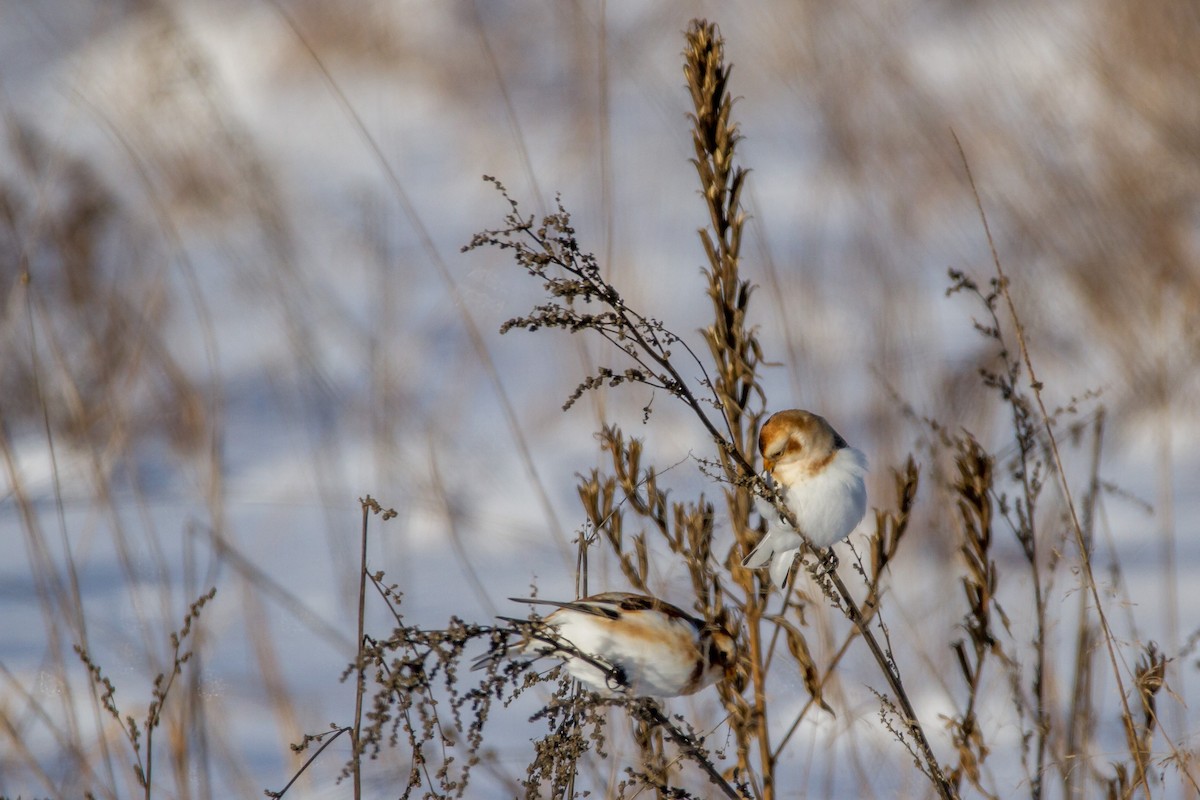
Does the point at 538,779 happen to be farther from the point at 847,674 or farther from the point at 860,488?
the point at 847,674

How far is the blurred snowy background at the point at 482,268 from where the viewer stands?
2268 millimetres

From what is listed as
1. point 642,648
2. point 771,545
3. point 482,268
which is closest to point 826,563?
point 771,545

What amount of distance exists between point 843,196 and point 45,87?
2740 millimetres

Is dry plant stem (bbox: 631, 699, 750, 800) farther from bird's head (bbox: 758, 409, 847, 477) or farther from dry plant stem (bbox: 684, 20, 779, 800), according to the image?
bird's head (bbox: 758, 409, 847, 477)

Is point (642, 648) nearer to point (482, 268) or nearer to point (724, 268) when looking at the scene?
point (724, 268)

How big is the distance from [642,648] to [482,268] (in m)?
2.26

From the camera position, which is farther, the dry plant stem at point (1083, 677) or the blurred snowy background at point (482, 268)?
the blurred snowy background at point (482, 268)

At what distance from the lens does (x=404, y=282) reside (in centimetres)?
321

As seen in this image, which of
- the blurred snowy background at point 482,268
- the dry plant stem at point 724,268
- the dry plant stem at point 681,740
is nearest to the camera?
the dry plant stem at point 681,740

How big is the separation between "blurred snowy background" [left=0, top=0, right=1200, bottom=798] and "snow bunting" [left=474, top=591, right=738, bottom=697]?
0.99 m

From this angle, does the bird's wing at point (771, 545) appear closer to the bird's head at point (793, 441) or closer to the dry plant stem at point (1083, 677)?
the bird's head at point (793, 441)

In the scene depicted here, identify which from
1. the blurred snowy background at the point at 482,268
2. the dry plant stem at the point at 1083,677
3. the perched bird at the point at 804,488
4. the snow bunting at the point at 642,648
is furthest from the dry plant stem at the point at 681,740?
the blurred snowy background at the point at 482,268

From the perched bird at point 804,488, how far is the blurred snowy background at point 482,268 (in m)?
0.98

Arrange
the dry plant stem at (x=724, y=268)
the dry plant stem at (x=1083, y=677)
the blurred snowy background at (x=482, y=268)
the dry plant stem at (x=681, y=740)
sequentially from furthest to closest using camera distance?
1. the blurred snowy background at (x=482, y=268)
2. the dry plant stem at (x=1083, y=677)
3. the dry plant stem at (x=724, y=268)
4. the dry plant stem at (x=681, y=740)
